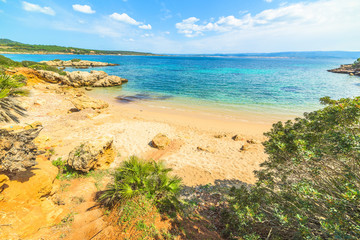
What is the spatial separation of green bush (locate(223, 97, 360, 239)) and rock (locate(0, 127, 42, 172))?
6193mm

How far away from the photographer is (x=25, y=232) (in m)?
3.67

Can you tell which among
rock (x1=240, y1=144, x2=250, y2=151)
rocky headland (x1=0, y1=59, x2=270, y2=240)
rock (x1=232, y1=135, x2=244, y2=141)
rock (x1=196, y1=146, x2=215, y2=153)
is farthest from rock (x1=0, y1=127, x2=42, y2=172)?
rock (x1=232, y1=135, x2=244, y2=141)

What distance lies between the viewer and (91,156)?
23.5 ft

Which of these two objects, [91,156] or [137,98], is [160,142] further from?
[137,98]

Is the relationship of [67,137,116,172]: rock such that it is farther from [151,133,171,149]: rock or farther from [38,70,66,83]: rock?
[38,70,66,83]: rock

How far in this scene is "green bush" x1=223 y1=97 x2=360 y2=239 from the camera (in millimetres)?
2715

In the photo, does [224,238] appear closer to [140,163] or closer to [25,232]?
[140,163]

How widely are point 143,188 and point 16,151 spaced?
3.81 meters

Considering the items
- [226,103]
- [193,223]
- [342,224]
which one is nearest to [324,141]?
[342,224]

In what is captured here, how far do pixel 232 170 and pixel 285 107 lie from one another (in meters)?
16.6

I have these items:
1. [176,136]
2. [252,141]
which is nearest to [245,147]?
[252,141]

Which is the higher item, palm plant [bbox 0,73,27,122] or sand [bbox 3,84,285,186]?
palm plant [bbox 0,73,27,122]

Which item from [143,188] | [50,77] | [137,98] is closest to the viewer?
[143,188]

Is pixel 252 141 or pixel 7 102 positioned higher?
pixel 7 102
